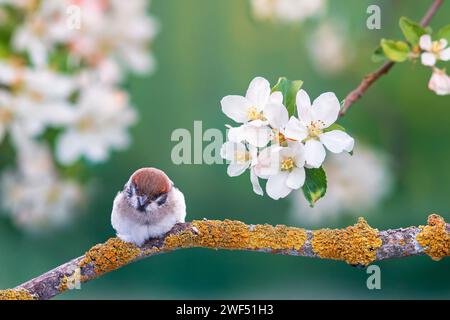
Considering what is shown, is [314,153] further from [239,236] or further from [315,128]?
[239,236]

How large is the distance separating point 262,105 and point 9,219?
5.10 feet

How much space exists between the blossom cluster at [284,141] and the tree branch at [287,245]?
0.60ft

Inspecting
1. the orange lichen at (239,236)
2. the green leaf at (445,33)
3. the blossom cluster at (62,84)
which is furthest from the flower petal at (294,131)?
the blossom cluster at (62,84)

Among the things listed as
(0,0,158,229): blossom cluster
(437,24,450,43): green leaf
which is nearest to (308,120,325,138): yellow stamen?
(437,24,450,43): green leaf

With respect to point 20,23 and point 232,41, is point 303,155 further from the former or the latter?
point 232,41

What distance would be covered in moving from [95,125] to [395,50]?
1.04 metres

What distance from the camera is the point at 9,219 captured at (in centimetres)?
259

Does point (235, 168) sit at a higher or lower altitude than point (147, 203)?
lower

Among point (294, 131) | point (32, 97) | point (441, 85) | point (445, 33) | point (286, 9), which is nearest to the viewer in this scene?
point (294, 131)

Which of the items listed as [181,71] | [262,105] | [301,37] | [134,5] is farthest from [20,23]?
[262,105]

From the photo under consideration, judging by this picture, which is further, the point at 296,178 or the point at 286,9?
the point at 286,9

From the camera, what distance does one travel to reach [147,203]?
5.57 feet

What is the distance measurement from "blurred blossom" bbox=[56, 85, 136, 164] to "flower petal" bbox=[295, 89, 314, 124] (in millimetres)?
1023

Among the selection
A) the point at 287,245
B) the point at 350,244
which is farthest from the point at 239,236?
the point at 350,244
